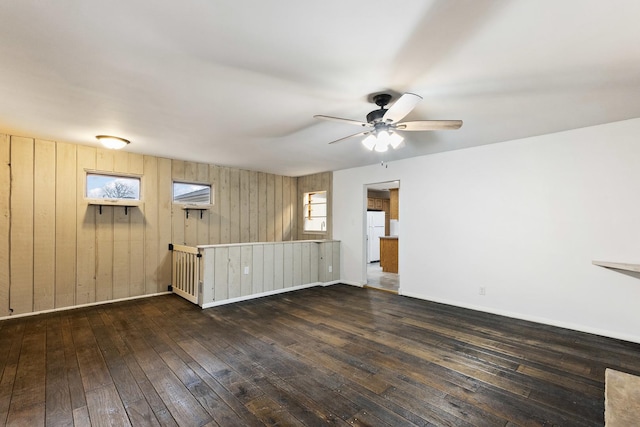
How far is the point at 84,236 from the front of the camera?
4.30 metres

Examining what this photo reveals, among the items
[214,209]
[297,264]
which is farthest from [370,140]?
[214,209]

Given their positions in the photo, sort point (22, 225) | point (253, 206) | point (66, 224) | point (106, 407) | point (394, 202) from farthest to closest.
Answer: point (394, 202) < point (253, 206) < point (66, 224) < point (22, 225) < point (106, 407)

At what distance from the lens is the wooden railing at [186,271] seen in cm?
439

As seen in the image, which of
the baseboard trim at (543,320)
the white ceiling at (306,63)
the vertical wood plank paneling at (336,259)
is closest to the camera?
the white ceiling at (306,63)

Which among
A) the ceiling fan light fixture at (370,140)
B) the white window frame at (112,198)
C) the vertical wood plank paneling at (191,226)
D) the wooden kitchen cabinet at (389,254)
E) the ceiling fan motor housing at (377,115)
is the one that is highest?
the ceiling fan motor housing at (377,115)

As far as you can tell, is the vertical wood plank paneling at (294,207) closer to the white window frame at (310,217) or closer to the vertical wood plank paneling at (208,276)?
the white window frame at (310,217)

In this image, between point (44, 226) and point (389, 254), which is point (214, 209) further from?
point (389, 254)

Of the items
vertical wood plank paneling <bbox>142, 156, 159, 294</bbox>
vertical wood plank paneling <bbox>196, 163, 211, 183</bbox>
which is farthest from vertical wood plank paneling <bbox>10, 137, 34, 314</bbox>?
vertical wood plank paneling <bbox>196, 163, 211, 183</bbox>

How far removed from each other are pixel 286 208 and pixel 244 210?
3.79 ft

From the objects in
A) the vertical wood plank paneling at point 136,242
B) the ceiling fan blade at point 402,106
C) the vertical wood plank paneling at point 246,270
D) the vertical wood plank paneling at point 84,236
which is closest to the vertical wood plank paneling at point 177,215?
the vertical wood plank paneling at point 136,242

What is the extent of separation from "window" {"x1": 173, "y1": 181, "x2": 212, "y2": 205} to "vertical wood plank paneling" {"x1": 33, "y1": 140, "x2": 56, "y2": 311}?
1657 millimetres

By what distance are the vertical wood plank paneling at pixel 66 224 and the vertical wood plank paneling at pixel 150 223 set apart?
91 centimetres

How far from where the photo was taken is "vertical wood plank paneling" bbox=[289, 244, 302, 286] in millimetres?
5473

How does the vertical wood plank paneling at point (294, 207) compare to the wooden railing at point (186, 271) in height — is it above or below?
above
